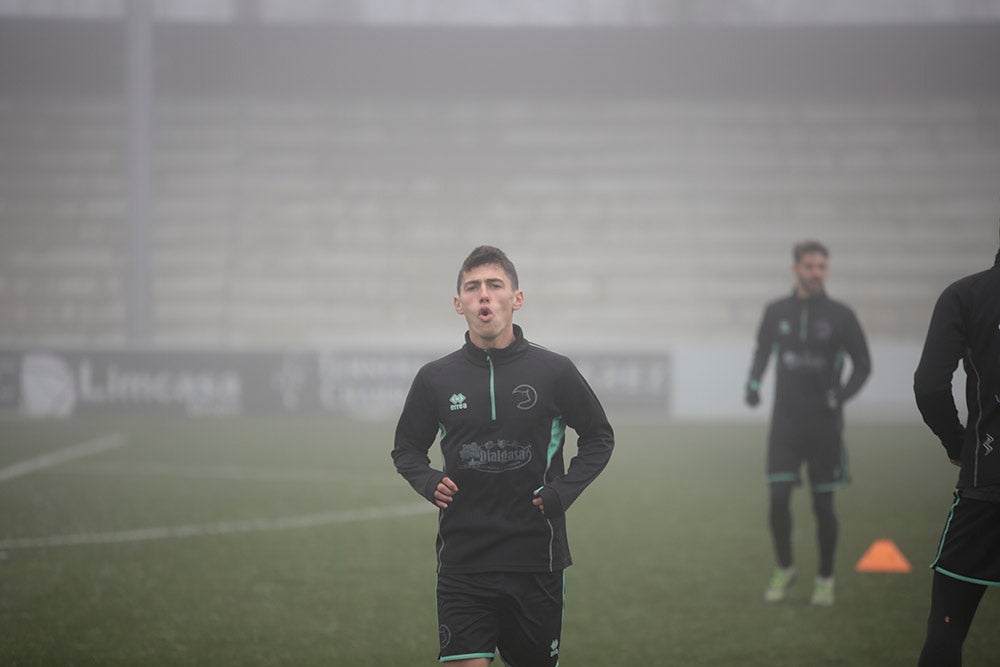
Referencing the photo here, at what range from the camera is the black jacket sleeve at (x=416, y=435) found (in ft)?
12.5

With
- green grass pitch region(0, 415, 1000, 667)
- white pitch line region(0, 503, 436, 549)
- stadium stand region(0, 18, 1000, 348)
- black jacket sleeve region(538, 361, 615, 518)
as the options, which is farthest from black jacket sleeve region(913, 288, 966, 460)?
stadium stand region(0, 18, 1000, 348)

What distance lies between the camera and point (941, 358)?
348 centimetres

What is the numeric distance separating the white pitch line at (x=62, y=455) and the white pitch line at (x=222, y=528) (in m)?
3.66

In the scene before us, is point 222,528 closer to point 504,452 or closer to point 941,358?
point 504,452

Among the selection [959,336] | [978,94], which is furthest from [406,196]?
[959,336]

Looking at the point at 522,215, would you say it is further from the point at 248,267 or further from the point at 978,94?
the point at 978,94

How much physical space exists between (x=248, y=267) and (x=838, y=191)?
631 inches

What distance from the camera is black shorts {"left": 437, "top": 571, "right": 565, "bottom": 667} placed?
3617mm

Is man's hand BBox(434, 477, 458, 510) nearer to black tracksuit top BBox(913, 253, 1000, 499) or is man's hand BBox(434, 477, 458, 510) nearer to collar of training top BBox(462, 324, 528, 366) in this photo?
collar of training top BBox(462, 324, 528, 366)

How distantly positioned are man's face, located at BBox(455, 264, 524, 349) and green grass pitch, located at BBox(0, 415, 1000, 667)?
2.34 metres

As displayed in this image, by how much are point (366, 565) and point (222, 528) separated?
196cm

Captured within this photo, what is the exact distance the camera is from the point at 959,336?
350 centimetres

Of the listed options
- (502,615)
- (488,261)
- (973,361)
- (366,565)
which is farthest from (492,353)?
(366,565)

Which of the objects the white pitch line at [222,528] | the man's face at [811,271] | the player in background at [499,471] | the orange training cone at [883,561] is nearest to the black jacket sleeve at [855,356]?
the man's face at [811,271]
